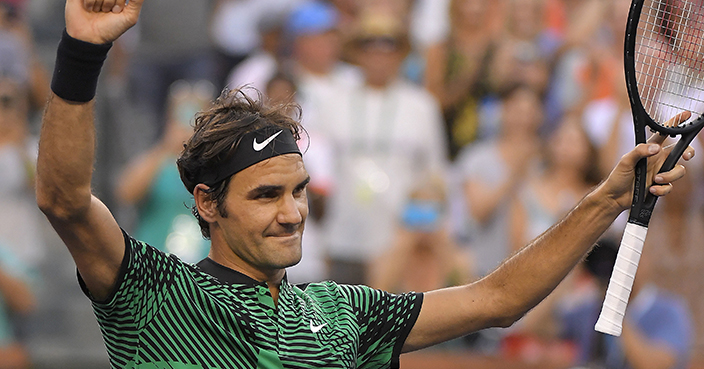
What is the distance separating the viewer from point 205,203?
316cm

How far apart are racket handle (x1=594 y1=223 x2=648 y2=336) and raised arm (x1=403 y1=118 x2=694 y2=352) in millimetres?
116

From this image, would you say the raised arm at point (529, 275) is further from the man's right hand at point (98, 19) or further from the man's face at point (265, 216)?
the man's right hand at point (98, 19)

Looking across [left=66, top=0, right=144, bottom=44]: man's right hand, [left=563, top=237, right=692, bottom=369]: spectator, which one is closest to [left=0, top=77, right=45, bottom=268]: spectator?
[left=563, top=237, right=692, bottom=369]: spectator

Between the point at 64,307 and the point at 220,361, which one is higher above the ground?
the point at 220,361

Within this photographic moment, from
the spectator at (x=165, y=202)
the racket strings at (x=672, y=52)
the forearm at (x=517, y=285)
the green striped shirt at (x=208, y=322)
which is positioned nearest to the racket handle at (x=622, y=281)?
the forearm at (x=517, y=285)

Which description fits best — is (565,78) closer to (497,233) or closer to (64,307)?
(497,233)

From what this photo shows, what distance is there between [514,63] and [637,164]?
4.85 meters

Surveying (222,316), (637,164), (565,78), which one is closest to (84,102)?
(222,316)

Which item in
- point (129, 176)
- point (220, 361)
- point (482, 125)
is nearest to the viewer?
point (220, 361)

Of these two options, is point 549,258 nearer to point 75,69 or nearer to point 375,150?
point 75,69

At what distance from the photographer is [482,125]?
779 centimetres

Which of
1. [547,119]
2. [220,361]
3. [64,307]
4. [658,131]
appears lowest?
[64,307]

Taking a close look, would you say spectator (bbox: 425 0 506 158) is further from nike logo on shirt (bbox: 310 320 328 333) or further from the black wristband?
the black wristband

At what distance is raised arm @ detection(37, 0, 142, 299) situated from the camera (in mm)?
2592
